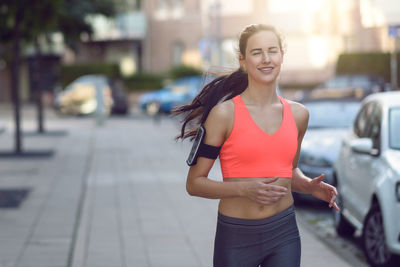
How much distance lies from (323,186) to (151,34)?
50334 millimetres

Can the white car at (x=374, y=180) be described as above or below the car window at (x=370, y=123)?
below

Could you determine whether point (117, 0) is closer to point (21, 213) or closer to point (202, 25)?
point (202, 25)

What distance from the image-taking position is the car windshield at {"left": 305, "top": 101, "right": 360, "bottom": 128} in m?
12.7

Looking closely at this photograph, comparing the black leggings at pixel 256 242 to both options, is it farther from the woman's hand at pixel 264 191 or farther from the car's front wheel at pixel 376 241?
the car's front wheel at pixel 376 241

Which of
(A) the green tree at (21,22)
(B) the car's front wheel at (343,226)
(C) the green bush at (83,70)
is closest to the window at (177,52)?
(C) the green bush at (83,70)

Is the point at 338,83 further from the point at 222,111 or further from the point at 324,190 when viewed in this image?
the point at 222,111

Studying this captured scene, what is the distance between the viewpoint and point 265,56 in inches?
154

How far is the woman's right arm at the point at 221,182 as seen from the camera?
12.2 ft

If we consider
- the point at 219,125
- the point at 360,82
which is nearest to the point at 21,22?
the point at 219,125

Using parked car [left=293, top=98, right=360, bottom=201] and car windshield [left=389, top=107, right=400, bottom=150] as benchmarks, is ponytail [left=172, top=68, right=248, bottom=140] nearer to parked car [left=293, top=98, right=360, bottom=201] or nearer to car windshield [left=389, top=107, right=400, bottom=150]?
car windshield [left=389, top=107, right=400, bottom=150]

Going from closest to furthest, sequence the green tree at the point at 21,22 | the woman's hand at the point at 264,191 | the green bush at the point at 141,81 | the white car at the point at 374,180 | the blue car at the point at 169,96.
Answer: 1. the woman's hand at the point at 264,191
2. the white car at the point at 374,180
3. the green tree at the point at 21,22
4. the blue car at the point at 169,96
5. the green bush at the point at 141,81

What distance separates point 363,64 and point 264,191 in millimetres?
41814

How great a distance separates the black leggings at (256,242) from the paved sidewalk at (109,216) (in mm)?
3303

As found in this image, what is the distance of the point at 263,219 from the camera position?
12.8 feet
